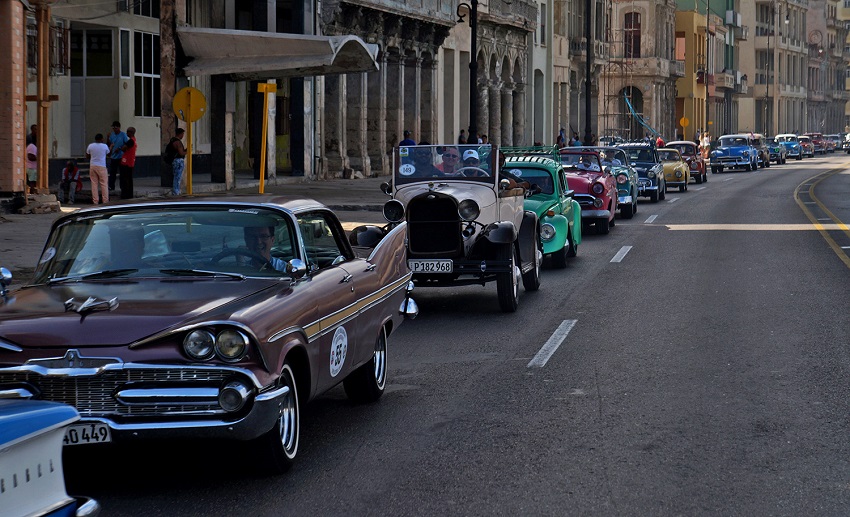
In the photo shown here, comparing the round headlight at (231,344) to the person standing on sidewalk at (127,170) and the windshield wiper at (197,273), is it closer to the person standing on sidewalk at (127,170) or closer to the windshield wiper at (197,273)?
the windshield wiper at (197,273)

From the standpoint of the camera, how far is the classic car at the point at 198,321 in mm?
6234

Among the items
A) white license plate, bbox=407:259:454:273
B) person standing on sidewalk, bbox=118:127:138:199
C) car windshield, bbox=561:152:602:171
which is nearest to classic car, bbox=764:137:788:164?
car windshield, bbox=561:152:602:171

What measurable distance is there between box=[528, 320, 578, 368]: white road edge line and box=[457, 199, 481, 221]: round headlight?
5.38 feet

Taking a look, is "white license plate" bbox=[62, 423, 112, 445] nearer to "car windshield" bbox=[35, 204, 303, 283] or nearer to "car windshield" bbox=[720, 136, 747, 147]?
"car windshield" bbox=[35, 204, 303, 283]

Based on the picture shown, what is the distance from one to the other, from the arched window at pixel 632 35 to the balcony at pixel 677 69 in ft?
17.9

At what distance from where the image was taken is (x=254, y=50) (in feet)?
98.1

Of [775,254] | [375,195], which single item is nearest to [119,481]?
[775,254]

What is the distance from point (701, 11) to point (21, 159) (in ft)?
296

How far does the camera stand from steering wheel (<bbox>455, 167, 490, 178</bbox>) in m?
15.0

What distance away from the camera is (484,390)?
31.2 ft

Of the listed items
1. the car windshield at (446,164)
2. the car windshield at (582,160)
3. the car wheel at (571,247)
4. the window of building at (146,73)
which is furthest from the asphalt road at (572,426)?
the window of building at (146,73)

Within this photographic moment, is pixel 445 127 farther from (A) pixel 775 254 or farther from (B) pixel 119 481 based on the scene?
(B) pixel 119 481

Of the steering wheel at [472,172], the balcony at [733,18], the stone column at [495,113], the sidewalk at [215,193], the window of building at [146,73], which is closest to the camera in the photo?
the steering wheel at [472,172]

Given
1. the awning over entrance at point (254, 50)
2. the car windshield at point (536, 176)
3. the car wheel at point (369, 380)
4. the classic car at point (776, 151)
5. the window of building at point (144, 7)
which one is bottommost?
the car wheel at point (369, 380)
